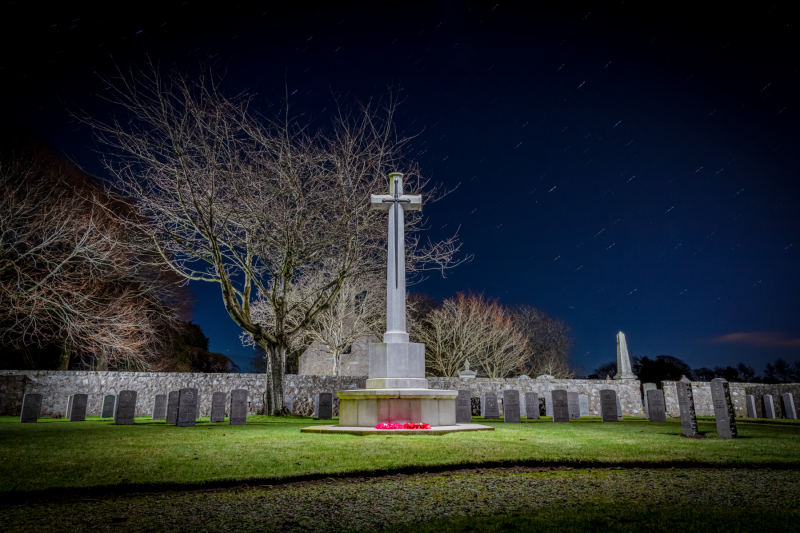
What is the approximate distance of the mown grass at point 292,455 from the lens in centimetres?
538

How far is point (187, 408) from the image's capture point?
12625 millimetres

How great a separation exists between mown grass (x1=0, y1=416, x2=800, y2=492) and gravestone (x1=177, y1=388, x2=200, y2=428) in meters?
3.29

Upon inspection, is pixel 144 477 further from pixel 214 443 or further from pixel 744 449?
pixel 744 449

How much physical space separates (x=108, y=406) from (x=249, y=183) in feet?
30.5

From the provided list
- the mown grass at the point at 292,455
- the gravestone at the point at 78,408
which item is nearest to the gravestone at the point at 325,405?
the gravestone at the point at 78,408

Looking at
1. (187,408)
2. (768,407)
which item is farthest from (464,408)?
(768,407)

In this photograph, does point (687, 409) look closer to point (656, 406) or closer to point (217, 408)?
point (656, 406)

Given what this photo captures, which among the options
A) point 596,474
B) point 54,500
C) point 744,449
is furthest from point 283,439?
point 744,449

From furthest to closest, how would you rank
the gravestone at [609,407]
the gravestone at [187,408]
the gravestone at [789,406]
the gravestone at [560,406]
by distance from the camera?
Answer: the gravestone at [789,406] < the gravestone at [609,407] < the gravestone at [560,406] < the gravestone at [187,408]

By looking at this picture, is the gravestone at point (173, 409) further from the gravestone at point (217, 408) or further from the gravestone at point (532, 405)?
the gravestone at point (532, 405)

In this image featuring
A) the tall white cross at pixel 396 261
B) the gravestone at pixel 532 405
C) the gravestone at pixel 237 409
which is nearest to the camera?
the tall white cross at pixel 396 261

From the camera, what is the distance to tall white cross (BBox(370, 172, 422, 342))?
11812mm

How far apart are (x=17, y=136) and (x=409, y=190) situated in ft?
56.7

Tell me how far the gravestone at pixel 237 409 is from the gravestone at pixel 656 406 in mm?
12323
